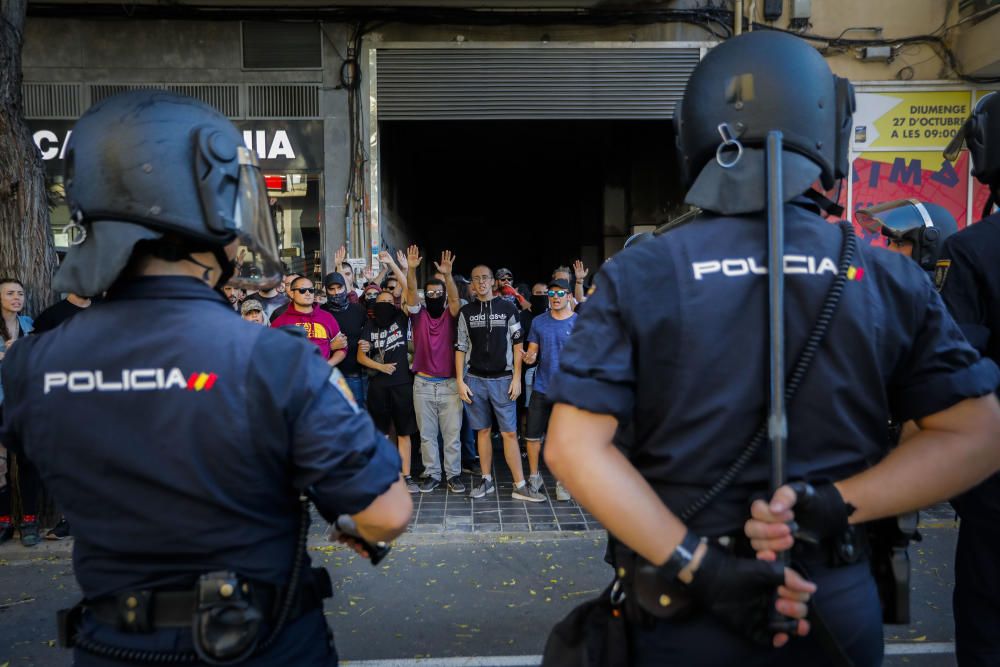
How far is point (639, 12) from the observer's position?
10.1m

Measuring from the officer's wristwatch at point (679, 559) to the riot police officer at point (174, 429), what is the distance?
0.62 m

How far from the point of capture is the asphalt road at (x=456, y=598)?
3.85 meters

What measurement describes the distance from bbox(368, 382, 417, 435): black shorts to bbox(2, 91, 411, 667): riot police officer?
5544mm

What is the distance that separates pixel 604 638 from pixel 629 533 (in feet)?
1.09

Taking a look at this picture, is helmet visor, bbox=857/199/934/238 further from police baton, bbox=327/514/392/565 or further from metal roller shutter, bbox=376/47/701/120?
metal roller shutter, bbox=376/47/701/120

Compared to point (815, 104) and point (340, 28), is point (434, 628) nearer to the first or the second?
point (815, 104)

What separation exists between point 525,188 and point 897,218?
17.9 metres

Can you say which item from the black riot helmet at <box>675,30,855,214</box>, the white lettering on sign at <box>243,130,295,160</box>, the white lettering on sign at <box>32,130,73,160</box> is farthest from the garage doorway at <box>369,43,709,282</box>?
the white lettering on sign at <box>32,130,73,160</box>

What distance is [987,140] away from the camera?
2625 millimetres

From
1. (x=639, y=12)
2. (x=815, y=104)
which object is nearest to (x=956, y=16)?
(x=639, y=12)

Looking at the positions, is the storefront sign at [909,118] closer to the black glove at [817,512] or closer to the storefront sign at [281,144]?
the storefront sign at [281,144]

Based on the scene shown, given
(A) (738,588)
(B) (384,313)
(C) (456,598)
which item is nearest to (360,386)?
(B) (384,313)

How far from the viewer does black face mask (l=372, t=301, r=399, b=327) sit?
7.34m

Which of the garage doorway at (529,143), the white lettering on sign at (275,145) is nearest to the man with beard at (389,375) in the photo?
the garage doorway at (529,143)
